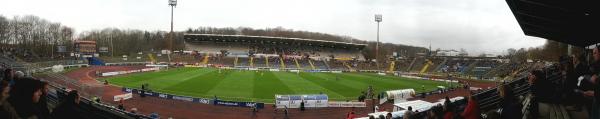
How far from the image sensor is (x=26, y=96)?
220 inches

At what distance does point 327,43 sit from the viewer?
98.2 meters

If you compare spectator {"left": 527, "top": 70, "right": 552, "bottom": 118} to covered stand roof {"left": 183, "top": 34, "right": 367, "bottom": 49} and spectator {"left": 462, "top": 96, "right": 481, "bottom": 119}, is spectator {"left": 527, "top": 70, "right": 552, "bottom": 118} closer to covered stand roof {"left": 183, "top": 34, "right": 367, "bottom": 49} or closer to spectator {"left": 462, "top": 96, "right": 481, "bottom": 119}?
spectator {"left": 462, "top": 96, "right": 481, "bottom": 119}

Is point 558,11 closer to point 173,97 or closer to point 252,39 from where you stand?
point 173,97

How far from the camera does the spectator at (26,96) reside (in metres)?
5.58

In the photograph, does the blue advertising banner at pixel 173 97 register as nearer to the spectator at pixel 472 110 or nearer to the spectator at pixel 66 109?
the spectator at pixel 66 109

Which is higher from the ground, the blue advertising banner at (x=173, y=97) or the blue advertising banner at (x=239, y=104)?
the blue advertising banner at (x=173, y=97)

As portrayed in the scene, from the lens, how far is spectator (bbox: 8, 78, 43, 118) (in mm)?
5582

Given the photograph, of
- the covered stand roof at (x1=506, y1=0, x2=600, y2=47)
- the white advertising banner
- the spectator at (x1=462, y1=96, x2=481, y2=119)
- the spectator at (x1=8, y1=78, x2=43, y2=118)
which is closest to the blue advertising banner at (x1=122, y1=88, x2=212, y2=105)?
the white advertising banner

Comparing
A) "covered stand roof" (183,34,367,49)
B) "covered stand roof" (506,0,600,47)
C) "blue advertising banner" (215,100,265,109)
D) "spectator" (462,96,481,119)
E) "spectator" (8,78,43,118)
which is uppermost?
"covered stand roof" (183,34,367,49)

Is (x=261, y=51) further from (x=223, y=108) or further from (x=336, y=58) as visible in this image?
(x=223, y=108)

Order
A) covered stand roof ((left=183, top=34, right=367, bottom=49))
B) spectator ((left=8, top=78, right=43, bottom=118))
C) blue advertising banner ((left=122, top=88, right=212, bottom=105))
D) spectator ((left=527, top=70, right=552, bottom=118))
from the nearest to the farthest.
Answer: spectator ((left=8, top=78, right=43, bottom=118)) < spectator ((left=527, top=70, right=552, bottom=118)) < blue advertising banner ((left=122, top=88, right=212, bottom=105)) < covered stand roof ((left=183, top=34, right=367, bottom=49))

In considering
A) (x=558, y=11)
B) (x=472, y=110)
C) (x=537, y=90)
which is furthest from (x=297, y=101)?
(x=472, y=110)

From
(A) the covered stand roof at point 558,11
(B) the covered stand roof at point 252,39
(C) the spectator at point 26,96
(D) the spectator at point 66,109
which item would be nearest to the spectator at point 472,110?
(A) the covered stand roof at point 558,11

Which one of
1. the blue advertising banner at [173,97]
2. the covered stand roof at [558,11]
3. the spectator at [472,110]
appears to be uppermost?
the covered stand roof at [558,11]
